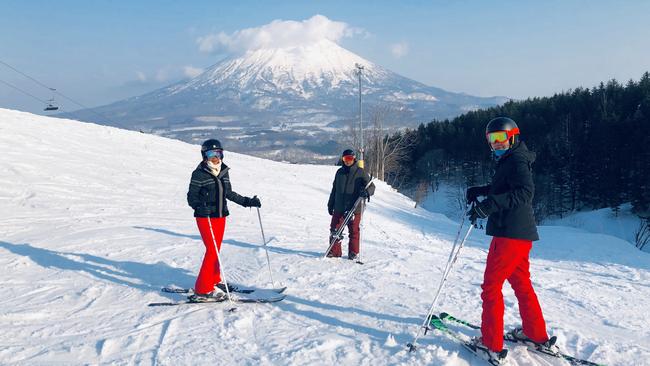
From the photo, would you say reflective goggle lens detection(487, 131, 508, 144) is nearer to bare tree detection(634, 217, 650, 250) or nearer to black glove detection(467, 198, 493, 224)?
black glove detection(467, 198, 493, 224)

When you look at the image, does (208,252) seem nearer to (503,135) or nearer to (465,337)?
(465,337)

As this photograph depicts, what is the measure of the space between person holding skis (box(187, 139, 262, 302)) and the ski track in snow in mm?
286

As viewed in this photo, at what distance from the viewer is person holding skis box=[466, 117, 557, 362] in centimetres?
394

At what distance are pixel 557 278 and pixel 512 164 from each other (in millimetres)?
5184

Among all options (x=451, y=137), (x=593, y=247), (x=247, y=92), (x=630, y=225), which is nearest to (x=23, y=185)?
(x=593, y=247)

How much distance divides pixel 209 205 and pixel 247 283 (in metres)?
1.73

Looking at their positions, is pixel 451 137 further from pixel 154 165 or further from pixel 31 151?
pixel 31 151

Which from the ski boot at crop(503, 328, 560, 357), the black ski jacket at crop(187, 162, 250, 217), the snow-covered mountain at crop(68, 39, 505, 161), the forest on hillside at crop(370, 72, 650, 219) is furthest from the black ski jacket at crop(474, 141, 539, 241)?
the snow-covered mountain at crop(68, 39, 505, 161)

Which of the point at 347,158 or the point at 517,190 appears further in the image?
the point at 347,158

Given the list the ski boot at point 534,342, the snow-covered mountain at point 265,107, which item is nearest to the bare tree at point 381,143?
the ski boot at point 534,342

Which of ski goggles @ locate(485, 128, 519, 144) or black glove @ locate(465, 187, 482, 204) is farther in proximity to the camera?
black glove @ locate(465, 187, 482, 204)

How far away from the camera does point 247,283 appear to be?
6.75 metres

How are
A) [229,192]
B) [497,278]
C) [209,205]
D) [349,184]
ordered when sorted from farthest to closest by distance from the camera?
[349,184]
[229,192]
[209,205]
[497,278]

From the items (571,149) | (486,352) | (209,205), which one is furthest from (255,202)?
(571,149)
